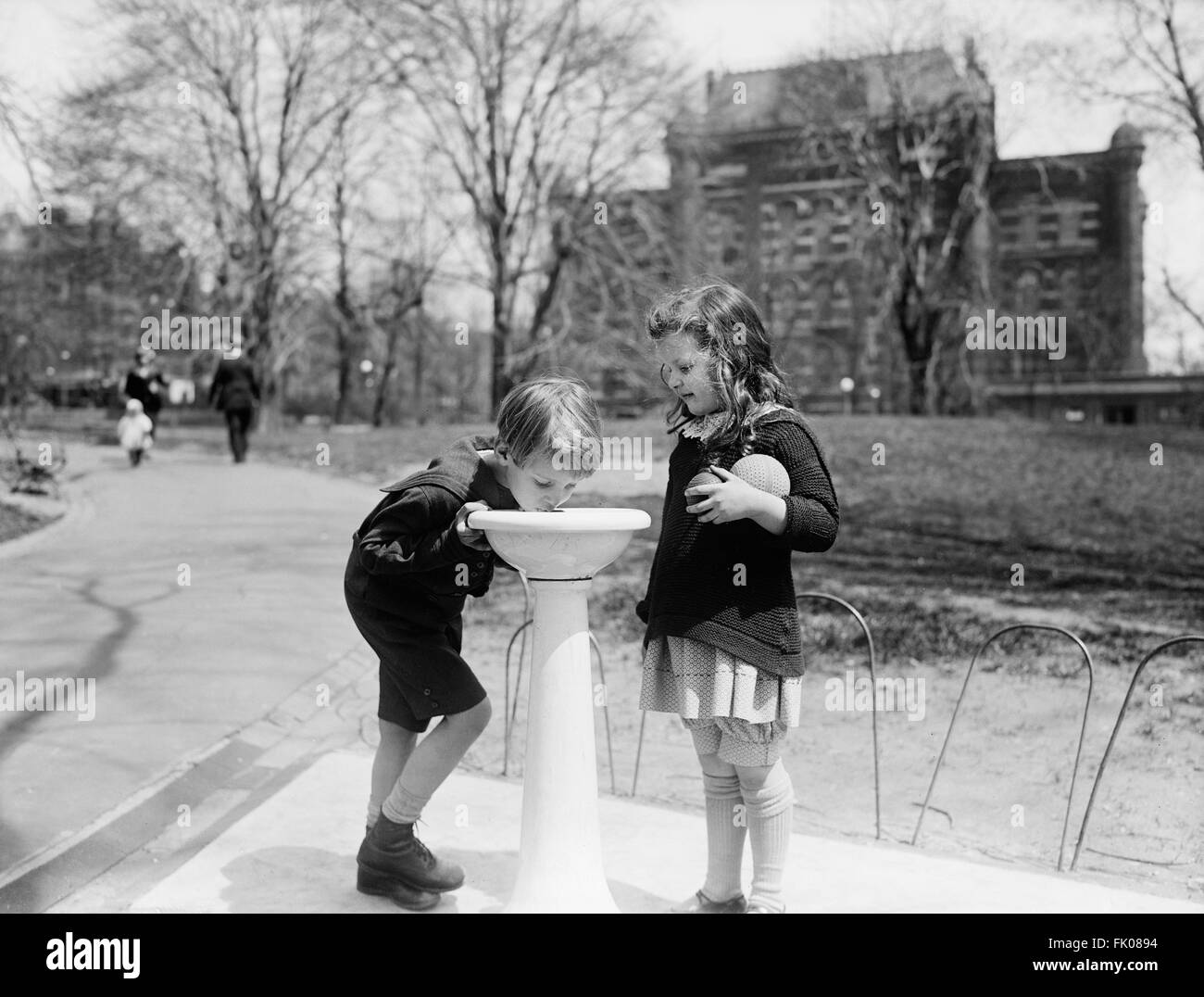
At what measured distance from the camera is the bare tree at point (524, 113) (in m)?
23.7

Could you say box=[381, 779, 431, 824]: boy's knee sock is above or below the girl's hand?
below

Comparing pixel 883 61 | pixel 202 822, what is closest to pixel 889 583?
pixel 202 822

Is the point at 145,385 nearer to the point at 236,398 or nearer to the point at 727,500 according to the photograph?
the point at 236,398

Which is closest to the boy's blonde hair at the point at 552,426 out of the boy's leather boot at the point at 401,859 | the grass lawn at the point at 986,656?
the boy's leather boot at the point at 401,859

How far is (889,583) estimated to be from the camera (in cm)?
895

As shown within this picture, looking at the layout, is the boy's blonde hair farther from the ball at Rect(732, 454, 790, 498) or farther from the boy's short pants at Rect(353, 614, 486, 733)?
the boy's short pants at Rect(353, 614, 486, 733)

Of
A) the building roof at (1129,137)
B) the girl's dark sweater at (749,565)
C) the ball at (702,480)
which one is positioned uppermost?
the building roof at (1129,137)

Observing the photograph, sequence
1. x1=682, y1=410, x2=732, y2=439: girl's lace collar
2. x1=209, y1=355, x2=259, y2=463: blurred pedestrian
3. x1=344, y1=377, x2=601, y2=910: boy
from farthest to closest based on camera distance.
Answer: x1=209, y1=355, x2=259, y2=463: blurred pedestrian → x1=682, y1=410, x2=732, y2=439: girl's lace collar → x1=344, y1=377, x2=601, y2=910: boy

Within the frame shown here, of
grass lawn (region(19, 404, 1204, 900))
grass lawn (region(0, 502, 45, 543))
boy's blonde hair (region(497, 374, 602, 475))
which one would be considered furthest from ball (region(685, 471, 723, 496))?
grass lawn (region(0, 502, 45, 543))

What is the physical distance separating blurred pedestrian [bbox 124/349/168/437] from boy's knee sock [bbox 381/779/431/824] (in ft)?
44.8

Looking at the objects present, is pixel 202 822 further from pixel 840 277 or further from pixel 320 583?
pixel 840 277

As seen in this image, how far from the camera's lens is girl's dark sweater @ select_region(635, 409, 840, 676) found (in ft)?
9.21

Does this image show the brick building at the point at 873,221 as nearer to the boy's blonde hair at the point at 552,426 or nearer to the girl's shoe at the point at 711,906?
the girl's shoe at the point at 711,906

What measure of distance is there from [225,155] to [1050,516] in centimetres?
1818
